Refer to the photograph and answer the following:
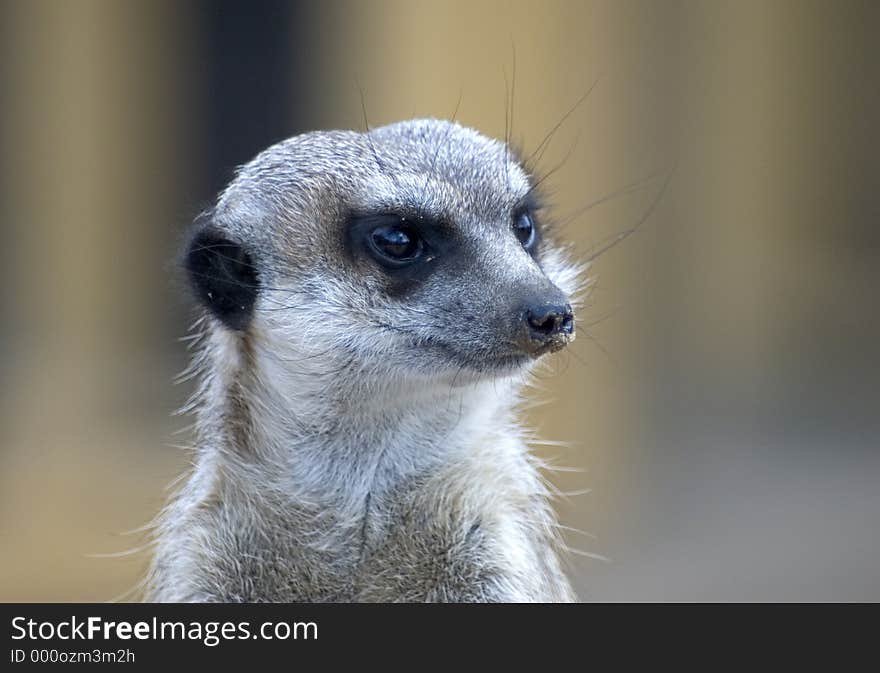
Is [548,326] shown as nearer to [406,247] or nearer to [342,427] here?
[406,247]

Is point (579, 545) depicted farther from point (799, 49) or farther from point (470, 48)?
point (799, 49)

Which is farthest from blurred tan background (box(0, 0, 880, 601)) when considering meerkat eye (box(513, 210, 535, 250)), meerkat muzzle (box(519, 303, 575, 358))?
meerkat muzzle (box(519, 303, 575, 358))

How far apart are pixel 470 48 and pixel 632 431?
2.17 m

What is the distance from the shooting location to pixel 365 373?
3.36 m

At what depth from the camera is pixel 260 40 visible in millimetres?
7805

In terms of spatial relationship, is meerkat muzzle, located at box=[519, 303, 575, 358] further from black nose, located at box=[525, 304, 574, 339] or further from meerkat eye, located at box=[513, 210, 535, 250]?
meerkat eye, located at box=[513, 210, 535, 250]

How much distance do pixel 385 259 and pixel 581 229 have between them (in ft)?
13.0

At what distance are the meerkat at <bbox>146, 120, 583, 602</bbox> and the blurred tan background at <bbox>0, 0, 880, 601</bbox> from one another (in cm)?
334

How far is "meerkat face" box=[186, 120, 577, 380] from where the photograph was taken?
127 inches

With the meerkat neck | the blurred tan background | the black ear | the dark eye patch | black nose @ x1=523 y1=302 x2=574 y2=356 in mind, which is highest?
the blurred tan background

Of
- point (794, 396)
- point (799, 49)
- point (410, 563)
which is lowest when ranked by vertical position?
point (410, 563)

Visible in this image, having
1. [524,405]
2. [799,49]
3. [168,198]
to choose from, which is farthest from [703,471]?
[524,405]

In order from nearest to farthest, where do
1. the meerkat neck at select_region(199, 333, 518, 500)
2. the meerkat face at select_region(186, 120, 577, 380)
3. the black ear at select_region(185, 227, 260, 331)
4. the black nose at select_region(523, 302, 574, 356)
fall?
the black nose at select_region(523, 302, 574, 356) → the meerkat face at select_region(186, 120, 577, 380) → the meerkat neck at select_region(199, 333, 518, 500) → the black ear at select_region(185, 227, 260, 331)

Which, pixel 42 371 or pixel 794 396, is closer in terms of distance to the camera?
pixel 42 371
